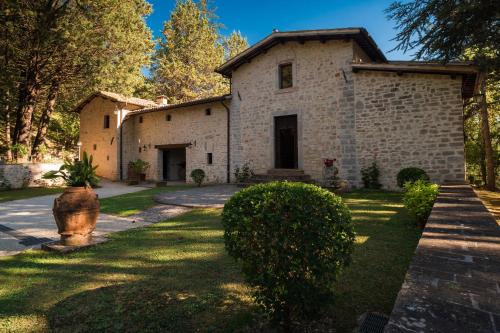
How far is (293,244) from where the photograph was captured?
7.80 ft

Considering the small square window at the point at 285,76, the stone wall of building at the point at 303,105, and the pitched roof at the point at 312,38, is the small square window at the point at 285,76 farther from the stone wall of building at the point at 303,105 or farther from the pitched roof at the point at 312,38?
the pitched roof at the point at 312,38

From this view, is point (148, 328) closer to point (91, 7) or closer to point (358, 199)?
point (358, 199)

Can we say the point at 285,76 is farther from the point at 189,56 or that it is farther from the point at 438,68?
the point at 189,56

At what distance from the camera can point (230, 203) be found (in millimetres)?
2723

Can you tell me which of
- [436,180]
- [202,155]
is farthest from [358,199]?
[202,155]

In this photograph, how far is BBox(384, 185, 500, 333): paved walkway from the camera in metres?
1.57

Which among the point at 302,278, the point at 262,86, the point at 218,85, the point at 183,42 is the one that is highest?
the point at 183,42

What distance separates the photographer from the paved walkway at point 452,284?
157 cm

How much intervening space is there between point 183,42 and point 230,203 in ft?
108

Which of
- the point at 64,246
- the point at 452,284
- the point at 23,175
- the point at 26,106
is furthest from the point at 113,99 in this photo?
the point at 452,284

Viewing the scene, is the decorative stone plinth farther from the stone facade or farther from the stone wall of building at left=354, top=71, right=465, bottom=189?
the stone facade

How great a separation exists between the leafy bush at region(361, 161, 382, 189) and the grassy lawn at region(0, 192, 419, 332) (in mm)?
6573

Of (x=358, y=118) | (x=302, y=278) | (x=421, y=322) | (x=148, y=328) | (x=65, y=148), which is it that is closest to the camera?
(x=421, y=322)

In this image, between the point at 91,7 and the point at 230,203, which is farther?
the point at 91,7
